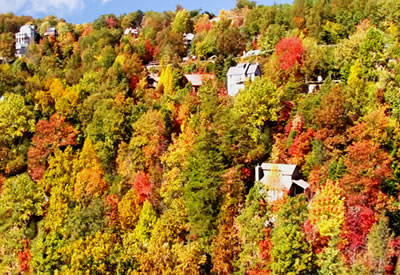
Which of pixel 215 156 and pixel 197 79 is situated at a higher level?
pixel 197 79

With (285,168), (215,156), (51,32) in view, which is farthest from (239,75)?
(51,32)

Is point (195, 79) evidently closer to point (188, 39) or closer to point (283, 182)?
point (188, 39)

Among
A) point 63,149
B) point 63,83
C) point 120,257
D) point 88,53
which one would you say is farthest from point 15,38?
point 120,257

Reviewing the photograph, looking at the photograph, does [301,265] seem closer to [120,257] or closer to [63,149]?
[120,257]

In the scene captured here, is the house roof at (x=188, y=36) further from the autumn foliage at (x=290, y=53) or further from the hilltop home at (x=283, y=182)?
the hilltop home at (x=283, y=182)

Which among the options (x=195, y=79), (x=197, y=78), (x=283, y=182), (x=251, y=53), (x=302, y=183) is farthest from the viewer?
(x=251, y=53)

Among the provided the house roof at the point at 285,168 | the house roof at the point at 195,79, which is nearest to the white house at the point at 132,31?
the house roof at the point at 195,79
